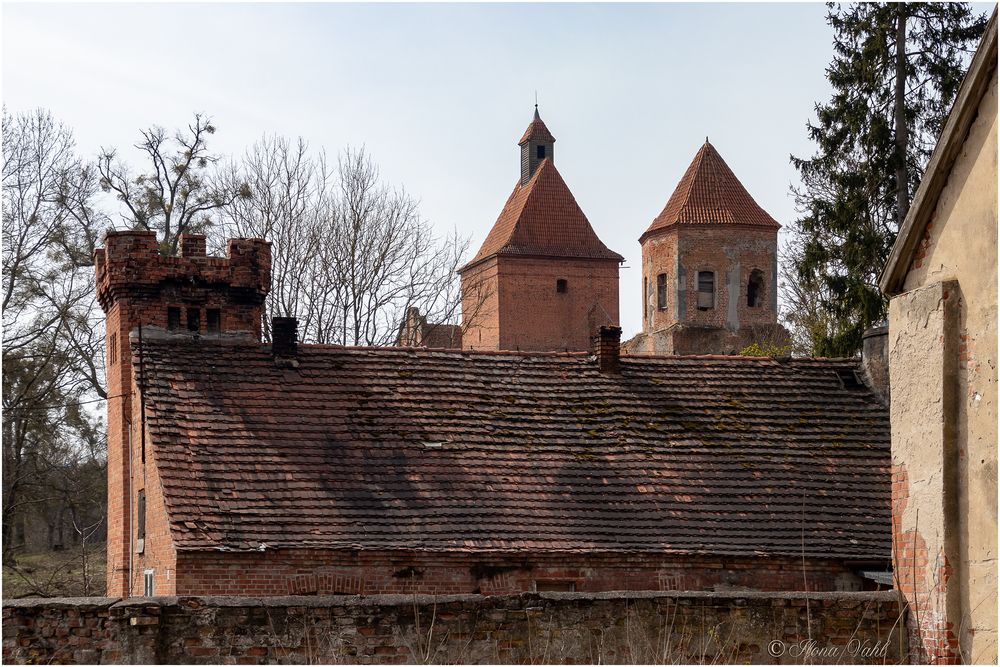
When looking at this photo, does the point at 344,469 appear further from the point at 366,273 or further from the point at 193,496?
the point at 366,273

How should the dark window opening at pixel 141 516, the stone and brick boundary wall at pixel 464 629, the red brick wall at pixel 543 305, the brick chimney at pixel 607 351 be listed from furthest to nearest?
the red brick wall at pixel 543 305, the brick chimney at pixel 607 351, the dark window opening at pixel 141 516, the stone and brick boundary wall at pixel 464 629

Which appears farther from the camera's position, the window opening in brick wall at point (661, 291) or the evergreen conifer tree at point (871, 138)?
the window opening in brick wall at point (661, 291)

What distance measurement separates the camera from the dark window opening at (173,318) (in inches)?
780

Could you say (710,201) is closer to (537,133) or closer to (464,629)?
(537,133)

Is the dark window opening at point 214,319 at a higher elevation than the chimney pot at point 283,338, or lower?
higher

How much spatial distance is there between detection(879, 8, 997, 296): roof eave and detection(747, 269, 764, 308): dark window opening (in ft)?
124

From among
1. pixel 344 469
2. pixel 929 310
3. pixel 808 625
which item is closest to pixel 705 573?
pixel 344 469

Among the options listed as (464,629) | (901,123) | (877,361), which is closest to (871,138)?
(901,123)

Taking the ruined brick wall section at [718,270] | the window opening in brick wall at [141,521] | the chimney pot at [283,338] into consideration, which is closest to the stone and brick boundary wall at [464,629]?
the window opening in brick wall at [141,521]

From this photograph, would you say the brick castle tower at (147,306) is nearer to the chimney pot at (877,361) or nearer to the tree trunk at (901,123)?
the chimney pot at (877,361)

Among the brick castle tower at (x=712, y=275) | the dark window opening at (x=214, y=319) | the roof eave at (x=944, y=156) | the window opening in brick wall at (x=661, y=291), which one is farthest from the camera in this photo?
the window opening in brick wall at (x=661, y=291)

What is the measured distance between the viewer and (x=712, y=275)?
160ft

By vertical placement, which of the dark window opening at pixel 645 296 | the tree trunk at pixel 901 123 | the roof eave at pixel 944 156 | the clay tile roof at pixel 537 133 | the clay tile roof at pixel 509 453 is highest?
the clay tile roof at pixel 537 133

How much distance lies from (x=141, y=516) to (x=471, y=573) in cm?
563
